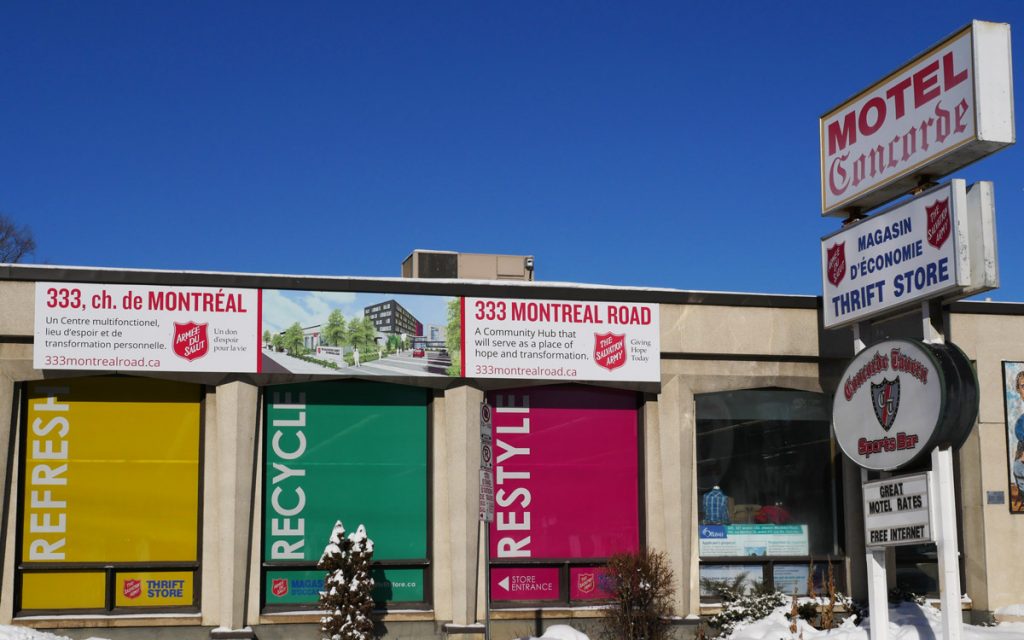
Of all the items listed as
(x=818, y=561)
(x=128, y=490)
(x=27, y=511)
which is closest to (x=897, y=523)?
(x=818, y=561)

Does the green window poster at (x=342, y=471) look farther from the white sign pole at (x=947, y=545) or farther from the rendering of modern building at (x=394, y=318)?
the white sign pole at (x=947, y=545)

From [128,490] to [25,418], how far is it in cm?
200

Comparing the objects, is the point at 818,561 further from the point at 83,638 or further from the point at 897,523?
the point at 83,638

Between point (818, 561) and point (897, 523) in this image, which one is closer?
point (897, 523)

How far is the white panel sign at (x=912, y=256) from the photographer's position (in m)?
16.0

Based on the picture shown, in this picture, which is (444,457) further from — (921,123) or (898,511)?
(921,123)

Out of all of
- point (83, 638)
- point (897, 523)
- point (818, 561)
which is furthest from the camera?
point (818, 561)

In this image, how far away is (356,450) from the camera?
65.1ft

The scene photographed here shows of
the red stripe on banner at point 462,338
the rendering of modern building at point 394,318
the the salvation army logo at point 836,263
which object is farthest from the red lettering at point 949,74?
the rendering of modern building at point 394,318

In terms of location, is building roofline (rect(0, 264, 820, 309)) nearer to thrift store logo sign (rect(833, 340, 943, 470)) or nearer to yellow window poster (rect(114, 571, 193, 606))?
thrift store logo sign (rect(833, 340, 943, 470))

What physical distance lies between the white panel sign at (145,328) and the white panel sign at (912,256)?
31.4 feet

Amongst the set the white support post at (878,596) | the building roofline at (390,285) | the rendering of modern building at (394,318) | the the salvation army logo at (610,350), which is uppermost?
the building roofline at (390,285)

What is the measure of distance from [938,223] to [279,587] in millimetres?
11679

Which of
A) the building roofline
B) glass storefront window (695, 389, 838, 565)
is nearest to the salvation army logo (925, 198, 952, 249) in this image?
the building roofline
